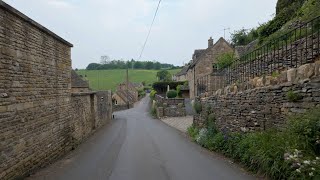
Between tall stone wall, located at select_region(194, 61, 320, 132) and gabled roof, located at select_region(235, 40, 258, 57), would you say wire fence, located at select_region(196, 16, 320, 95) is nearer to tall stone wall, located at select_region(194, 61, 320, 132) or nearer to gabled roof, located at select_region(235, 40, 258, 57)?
tall stone wall, located at select_region(194, 61, 320, 132)

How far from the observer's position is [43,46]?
12719mm

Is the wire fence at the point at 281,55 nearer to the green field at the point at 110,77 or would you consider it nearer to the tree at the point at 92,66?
the green field at the point at 110,77

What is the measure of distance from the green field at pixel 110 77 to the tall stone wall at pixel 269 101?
6917 centimetres

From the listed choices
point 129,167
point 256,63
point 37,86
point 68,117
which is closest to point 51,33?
point 37,86

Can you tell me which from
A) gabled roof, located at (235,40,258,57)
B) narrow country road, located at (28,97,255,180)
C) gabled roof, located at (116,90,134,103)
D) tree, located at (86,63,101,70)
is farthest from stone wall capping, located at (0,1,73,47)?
tree, located at (86,63,101,70)

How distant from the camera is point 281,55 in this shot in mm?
11930

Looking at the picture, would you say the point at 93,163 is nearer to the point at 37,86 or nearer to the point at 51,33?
the point at 37,86

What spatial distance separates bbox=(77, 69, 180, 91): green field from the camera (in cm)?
9056

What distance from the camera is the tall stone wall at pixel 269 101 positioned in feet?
27.8

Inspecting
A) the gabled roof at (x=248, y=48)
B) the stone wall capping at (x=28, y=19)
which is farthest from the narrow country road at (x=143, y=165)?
the gabled roof at (x=248, y=48)

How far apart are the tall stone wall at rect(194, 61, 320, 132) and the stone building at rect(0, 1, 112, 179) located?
6896mm

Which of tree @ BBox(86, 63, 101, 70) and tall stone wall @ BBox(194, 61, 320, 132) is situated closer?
tall stone wall @ BBox(194, 61, 320, 132)

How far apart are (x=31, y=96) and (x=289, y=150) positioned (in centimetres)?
775

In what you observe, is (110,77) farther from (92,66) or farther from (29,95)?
(29,95)
